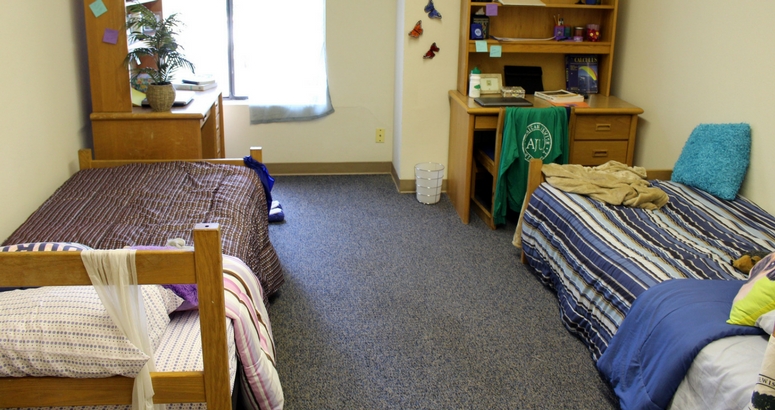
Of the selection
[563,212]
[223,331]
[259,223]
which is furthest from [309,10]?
[223,331]

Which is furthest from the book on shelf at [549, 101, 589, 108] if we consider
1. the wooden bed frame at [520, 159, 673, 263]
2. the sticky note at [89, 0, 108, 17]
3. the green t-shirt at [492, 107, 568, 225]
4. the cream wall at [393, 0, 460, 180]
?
the sticky note at [89, 0, 108, 17]

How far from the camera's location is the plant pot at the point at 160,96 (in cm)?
329

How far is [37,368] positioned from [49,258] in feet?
0.90

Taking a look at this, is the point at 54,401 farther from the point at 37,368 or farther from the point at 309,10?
the point at 309,10

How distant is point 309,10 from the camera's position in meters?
4.50

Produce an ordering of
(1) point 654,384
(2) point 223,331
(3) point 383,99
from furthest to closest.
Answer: (3) point 383,99 < (1) point 654,384 < (2) point 223,331

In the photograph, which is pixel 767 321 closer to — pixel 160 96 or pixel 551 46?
pixel 551 46

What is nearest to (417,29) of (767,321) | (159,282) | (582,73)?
(582,73)

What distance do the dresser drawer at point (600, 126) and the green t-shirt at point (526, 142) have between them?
0.42 feet

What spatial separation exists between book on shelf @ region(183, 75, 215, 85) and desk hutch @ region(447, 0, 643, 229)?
4.97 ft

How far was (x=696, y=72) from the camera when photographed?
3.34m

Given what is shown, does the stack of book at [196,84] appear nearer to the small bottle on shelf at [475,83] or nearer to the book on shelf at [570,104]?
the small bottle on shelf at [475,83]

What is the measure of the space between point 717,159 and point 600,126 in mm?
820

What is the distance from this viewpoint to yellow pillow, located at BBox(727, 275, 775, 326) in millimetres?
1846
